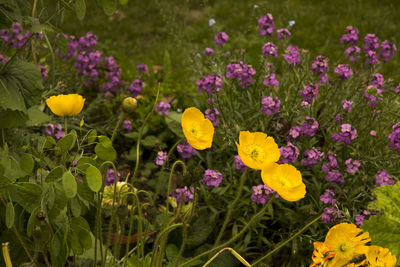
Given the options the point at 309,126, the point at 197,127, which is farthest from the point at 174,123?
the point at 197,127

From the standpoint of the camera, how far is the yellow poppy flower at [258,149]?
3.94 ft

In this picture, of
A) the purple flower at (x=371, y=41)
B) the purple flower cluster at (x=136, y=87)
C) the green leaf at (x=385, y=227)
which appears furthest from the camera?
the purple flower cluster at (x=136, y=87)

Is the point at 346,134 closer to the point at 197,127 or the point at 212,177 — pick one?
the point at 212,177

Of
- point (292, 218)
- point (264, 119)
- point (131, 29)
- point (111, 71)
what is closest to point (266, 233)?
point (292, 218)

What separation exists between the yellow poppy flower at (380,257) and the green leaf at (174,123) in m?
1.43

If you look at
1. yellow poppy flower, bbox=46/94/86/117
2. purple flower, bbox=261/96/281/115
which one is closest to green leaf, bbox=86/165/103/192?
yellow poppy flower, bbox=46/94/86/117

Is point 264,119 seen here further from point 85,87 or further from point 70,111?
point 85,87

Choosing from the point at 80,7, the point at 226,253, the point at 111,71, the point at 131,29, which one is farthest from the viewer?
the point at 131,29

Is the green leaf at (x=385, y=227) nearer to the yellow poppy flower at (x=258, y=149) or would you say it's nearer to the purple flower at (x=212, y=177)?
the yellow poppy flower at (x=258, y=149)

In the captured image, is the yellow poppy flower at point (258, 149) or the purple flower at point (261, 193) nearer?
the yellow poppy flower at point (258, 149)

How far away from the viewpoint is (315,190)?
2.03 meters

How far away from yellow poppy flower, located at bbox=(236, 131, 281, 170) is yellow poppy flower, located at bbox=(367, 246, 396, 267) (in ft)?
1.25

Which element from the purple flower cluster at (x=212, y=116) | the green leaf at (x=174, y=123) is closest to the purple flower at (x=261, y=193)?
the purple flower cluster at (x=212, y=116)

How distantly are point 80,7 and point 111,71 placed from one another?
1.66 meters
